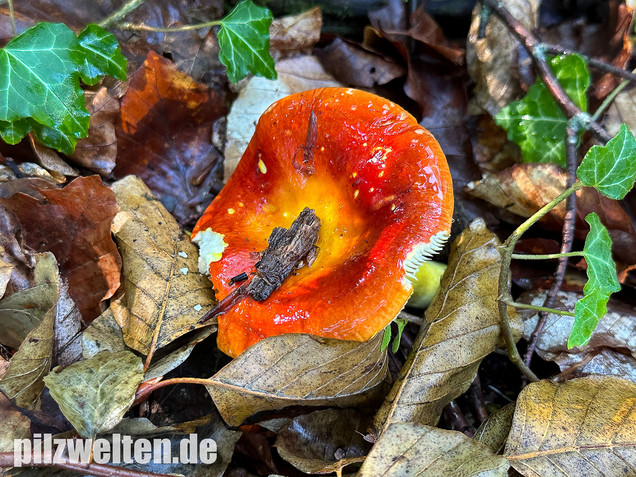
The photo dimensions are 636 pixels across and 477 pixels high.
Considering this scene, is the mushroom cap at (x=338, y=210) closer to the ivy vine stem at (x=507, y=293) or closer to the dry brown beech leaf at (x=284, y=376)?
the dry brown beech leaf at (x=284, y=376)

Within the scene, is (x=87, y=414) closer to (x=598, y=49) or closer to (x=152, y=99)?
(x=152, y=99)

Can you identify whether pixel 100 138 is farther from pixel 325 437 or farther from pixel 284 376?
pixel 325 437

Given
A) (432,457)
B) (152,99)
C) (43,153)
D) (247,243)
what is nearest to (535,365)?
(432,457)

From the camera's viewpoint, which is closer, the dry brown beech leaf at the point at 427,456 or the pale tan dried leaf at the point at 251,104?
the dry brown beech leaf at the point at 427,456

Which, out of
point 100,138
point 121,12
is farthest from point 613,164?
point 121,12

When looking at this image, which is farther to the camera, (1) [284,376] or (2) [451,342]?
(2) [451,342]

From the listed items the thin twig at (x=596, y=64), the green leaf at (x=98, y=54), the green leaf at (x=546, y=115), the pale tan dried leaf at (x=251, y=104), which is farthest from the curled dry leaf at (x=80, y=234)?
the thin twig at (x=596, y=64)

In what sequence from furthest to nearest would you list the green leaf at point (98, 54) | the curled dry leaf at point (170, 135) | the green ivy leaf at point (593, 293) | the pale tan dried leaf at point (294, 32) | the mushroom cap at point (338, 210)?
1. the pale tan dried leaf at point (294, 32)
2. the curled dry leaf at point (170, 135)
3. the green leaf at point (98, 54)
4. the mushroom cap at point (338, 210)
5. the green ivy leaf at point (593, 293)
